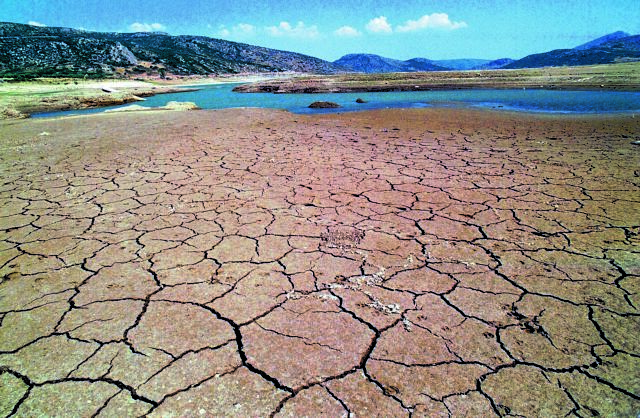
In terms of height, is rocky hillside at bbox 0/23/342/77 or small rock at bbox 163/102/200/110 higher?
rocky hillside at bbox 0/23/342/77

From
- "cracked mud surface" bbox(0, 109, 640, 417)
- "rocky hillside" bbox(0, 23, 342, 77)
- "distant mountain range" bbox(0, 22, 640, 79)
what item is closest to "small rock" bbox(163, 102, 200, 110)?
"cracked mud surface" bbox(0, 109, 640, 417)

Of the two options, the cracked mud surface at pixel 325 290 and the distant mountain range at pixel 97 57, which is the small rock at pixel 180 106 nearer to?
the cracked mud surface at pixel 325 290

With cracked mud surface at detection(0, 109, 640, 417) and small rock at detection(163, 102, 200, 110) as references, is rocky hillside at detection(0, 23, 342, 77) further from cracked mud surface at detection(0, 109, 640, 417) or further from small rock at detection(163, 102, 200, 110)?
cracked mud surface at detection(0, 109, 640, 417)

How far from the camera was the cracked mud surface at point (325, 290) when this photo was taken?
1434mm

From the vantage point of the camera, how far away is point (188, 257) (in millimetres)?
2531

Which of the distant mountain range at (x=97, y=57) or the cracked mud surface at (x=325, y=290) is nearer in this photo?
the cracked mud surface at (x=325, y=290)

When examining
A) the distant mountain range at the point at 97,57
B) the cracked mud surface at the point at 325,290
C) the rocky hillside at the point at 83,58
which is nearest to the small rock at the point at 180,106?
the cracked mud surface at the point at 325,290

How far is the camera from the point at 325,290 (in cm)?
212

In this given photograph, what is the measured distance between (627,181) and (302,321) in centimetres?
414

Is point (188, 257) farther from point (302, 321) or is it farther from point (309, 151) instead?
point (309, 151)

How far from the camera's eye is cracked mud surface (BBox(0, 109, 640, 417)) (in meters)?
1.43

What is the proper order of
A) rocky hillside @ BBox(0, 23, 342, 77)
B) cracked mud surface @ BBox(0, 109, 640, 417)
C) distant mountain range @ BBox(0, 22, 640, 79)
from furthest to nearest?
distant mountain range @ BBox(0, 22, 640, 79)
rocky hillside @ BBox(0, 23, 342, 77)
cracked mud surface @ BBox(0, 109, 640, 417)

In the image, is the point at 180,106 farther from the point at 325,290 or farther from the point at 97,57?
the point at 97,57

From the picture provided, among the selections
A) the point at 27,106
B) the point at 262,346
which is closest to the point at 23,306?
the point at 262,346
